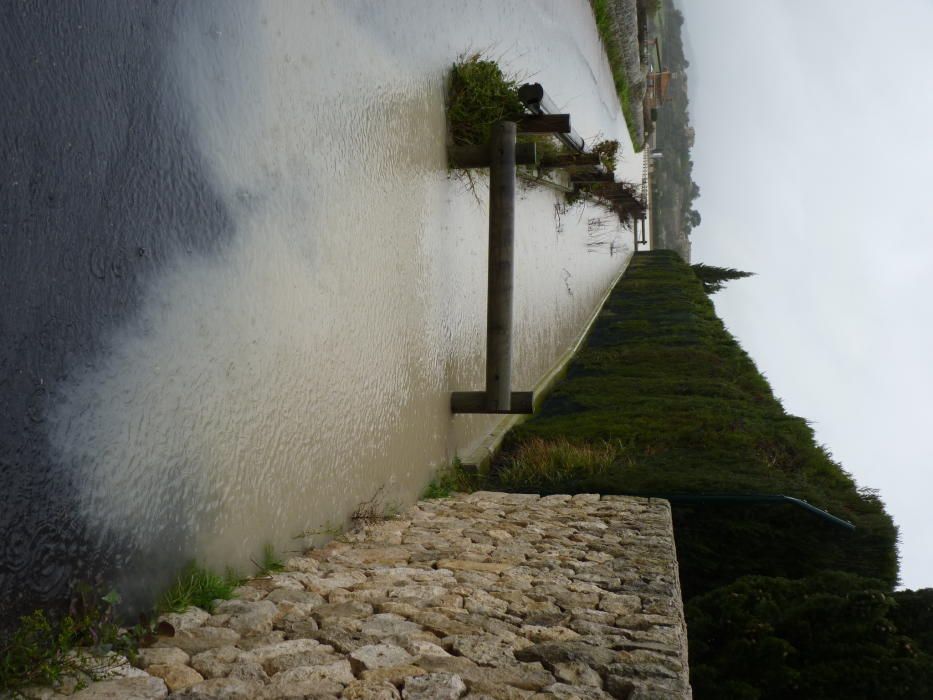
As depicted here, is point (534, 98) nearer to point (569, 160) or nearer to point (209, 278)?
point (569, 160)

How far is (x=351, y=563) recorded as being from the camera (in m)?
3.74

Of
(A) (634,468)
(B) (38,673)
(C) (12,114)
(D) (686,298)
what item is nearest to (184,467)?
(B) (38,673)

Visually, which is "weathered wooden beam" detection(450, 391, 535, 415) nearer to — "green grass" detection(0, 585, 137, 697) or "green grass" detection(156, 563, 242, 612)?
"green grass" detection(156, 563, 242, 612)

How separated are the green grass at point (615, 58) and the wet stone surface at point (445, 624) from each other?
41.4 feet

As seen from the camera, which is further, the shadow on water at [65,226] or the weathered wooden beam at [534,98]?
the weathered wooden beam at [534,98]

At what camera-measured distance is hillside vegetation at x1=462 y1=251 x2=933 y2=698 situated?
441 centimetres

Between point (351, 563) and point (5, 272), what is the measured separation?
1985mm

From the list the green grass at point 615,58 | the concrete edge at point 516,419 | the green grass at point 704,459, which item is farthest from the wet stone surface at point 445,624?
the green grass at point 615,58

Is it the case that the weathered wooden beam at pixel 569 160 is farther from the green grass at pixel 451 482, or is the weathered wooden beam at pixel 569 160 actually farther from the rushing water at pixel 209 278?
the green grass at pixel 451 482

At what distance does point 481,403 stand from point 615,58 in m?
13.5

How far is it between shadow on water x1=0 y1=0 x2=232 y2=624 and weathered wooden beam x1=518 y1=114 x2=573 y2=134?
431 centimetres

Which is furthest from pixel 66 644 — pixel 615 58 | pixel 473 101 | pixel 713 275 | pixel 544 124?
pixel 713 275

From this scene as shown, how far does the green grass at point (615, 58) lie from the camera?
15.5m

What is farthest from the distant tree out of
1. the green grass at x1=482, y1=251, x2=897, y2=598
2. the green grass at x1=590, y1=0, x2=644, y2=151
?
the green grass at x1=482, y1=251, x2=897, y2=598
